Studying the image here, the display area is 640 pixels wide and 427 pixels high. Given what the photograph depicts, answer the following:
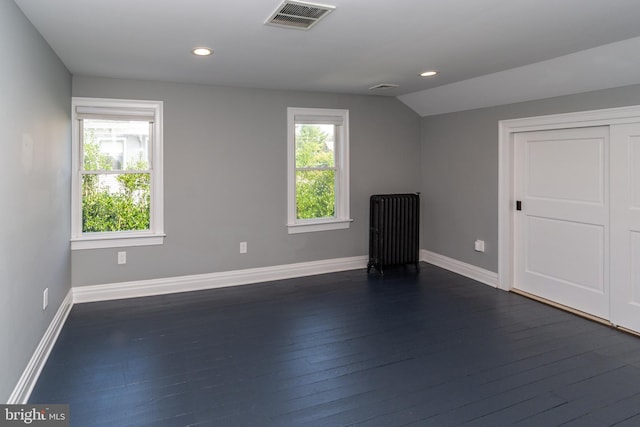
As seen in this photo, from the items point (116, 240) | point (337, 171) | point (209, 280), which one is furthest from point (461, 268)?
point (116, 240)

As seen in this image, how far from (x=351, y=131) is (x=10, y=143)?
3.80m

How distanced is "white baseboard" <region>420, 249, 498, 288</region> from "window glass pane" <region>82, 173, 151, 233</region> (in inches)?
142

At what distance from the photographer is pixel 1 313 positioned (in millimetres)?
2133

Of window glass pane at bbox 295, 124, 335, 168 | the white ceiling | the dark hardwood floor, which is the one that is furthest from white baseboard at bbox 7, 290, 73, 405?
window glass pane at bbox 295, 124, 335, 168

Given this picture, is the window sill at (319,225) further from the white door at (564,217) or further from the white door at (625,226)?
the white door at (625,226)

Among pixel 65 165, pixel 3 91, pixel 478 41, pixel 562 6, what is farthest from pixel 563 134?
pixel 65 165

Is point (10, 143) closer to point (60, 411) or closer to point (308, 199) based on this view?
point (60, 411)

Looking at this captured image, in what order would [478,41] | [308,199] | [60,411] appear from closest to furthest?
1. [60,411]
2. [478,41]
3. [308,199]

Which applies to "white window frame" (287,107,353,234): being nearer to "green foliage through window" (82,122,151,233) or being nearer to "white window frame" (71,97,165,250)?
"white window frame" (71,97,165,250)

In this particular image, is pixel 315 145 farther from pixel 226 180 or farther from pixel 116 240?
pixel 116 240

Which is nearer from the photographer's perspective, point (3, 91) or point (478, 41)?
point (3, 91)

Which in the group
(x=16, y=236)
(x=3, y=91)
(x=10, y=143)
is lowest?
(x=16, y=236)

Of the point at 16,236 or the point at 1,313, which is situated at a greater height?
the point at 16,236

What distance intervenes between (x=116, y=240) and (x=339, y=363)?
268 centimetres
